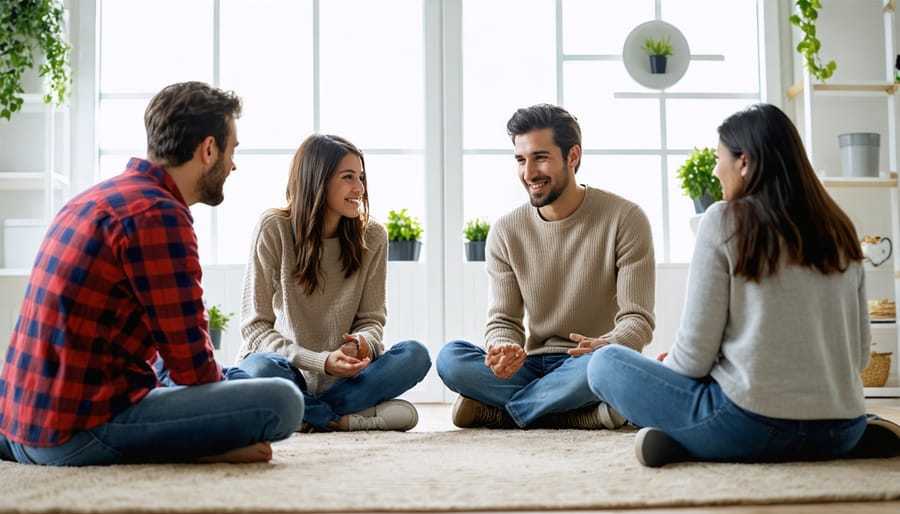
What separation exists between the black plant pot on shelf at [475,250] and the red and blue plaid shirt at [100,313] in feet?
8.73

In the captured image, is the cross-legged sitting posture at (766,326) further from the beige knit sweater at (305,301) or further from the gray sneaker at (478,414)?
the beige knit sweater at (305,301)

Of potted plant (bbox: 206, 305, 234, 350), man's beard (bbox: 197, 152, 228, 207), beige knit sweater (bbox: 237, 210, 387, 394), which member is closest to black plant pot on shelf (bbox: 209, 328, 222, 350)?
potted plant (bbox: 206, 305, 234, 350)

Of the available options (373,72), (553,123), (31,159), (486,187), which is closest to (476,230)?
(486,187)

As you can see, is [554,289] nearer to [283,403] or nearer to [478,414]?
[478,414]

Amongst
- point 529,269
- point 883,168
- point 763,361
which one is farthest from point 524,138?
point 883,168

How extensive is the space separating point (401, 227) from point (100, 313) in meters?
2.68

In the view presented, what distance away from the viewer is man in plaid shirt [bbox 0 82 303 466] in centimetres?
173

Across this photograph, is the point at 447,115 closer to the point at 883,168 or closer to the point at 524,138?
the point at 524,138

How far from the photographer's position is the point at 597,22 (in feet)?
15.1

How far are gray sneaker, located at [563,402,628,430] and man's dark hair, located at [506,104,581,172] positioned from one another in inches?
29.9

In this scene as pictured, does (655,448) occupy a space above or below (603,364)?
below

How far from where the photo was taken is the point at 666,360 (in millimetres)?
1949

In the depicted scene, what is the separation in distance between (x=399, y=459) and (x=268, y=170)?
Answer: 2.77 m

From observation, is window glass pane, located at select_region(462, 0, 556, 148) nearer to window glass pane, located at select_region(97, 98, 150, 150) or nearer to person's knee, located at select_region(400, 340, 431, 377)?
window glass pane, located at select_region(97, 98, 150, 150)
